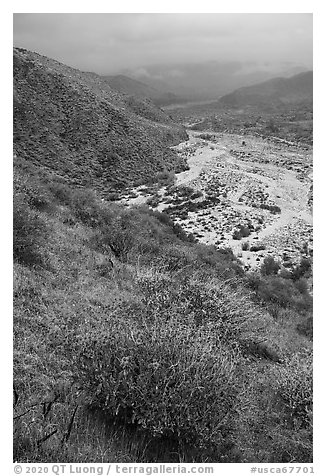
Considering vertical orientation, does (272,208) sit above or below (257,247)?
above

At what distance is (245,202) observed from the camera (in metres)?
31.5

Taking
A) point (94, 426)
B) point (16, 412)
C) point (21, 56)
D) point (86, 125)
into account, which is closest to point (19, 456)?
point (16, 412)

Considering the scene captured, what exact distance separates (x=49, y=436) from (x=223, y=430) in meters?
1.65

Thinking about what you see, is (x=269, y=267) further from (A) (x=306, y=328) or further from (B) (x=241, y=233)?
(A) (x=306, y=328)

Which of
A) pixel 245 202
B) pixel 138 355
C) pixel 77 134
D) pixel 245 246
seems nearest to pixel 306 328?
pixel 138 355

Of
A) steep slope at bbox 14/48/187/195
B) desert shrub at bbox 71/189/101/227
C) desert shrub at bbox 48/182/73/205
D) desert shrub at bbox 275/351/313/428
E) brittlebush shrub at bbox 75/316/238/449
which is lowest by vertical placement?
desert shrub at bbox 275/351/313/428

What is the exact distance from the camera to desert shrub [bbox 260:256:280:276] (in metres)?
18.0

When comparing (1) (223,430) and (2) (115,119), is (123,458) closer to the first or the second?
(1) (223,430)

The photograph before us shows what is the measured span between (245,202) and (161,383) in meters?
28.4

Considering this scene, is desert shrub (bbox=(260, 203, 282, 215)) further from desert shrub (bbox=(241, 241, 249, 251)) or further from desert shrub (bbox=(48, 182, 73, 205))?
desert shrub (bbox=(48, 182, 73, 205))

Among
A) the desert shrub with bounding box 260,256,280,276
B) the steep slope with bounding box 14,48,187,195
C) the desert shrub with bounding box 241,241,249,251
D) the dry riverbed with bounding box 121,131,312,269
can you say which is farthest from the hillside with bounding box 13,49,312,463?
the steep slope with bounding box 14,48,187,195

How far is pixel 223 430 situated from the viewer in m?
4.16

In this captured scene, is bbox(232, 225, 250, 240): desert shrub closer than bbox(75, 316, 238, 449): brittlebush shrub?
No

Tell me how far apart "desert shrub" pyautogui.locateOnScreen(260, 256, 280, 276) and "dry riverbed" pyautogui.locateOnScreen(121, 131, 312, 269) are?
1.70 ft
